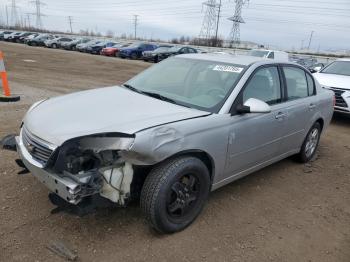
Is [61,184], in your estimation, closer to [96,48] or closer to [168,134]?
[168,134]

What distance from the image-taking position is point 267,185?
4523 mm

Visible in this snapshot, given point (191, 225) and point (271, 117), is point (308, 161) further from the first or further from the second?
point (191, 225)

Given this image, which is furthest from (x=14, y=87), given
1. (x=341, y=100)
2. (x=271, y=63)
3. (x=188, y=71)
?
(x=341, y=100)

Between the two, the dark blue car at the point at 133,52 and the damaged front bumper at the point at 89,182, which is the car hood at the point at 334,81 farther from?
the dark blue car at the point at 133,52

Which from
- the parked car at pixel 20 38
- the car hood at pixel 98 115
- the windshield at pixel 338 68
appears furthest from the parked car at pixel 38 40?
the car hood at pixel 98 115

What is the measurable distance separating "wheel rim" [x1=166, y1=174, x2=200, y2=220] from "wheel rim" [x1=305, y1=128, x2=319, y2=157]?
106 inches

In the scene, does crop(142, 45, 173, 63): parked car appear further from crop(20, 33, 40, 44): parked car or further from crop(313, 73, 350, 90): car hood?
crop(20, 33, 40, 44): parked car

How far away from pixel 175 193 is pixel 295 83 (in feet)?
8.71

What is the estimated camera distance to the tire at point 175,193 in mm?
2936

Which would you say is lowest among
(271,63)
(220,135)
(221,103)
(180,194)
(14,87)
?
(14,87)

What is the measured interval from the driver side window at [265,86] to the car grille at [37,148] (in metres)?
2.08

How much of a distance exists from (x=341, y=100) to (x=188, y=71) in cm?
557

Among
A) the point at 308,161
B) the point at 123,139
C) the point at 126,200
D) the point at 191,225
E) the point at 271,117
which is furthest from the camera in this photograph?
the point at 308,161

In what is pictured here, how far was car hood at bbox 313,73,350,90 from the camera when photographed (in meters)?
8.37
